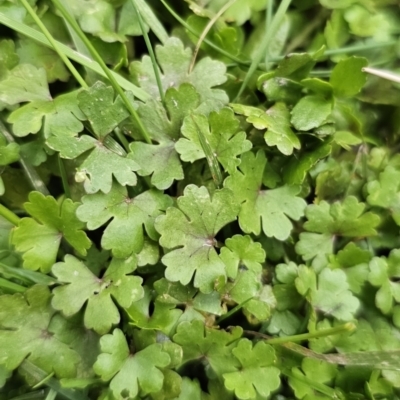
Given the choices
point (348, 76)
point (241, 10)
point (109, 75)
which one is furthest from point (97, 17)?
point (348, 76)

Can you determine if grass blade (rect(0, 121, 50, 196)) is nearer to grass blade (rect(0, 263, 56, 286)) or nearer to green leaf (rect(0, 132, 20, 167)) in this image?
green leaf (rect(0, 132, 20, 167))

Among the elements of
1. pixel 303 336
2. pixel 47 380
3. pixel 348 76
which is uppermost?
pixel 348 76

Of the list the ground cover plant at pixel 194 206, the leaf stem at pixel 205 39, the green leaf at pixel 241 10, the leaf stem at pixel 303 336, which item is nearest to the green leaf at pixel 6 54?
the ground cover plant at pixel 194 206

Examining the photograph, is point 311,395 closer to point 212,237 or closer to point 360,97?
point 212,237

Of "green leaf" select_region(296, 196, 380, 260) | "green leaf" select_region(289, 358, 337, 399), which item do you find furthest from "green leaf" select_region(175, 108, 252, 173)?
"green leaf" select_region(289, 358, 337, 399)

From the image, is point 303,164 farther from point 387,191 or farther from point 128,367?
point 128,367

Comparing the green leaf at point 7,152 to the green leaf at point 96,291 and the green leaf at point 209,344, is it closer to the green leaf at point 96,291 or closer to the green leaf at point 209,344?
the green leaf at point 96,291

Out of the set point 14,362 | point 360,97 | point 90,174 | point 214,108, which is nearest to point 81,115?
point 90,174
